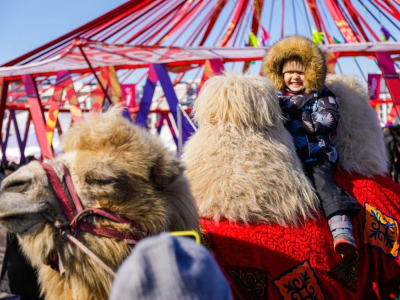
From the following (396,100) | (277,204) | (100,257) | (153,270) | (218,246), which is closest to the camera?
(153,270)

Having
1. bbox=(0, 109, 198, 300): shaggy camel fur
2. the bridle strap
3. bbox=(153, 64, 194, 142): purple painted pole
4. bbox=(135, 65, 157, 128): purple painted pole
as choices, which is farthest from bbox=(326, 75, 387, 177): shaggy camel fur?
bbox=(135, 65, 157, 128): purple painted pole

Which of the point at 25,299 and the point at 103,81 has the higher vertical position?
the point at 103,81

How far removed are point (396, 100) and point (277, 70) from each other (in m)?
3.86

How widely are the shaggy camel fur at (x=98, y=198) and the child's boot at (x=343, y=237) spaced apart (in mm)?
610

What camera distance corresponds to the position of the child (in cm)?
166

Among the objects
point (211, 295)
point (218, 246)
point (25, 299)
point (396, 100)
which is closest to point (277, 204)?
point (218, 246)

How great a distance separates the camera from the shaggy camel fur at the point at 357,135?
2.03 m

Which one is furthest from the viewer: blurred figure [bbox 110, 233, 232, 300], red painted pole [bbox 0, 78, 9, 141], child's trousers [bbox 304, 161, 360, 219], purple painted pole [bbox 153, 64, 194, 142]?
red painted pole [bbox 0, 78, 9, 141]

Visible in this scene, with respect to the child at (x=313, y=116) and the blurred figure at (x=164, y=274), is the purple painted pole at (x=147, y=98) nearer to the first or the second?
the child at (x=313, y=116)

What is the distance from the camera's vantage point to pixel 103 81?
21.0 feet

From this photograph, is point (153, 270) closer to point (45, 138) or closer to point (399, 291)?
point (399, 291)

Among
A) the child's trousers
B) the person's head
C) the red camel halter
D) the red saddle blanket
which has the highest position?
the person's head

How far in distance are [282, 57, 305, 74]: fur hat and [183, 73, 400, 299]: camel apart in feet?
1.25

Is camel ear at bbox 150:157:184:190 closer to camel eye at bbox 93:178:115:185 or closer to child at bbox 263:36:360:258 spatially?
camel eye at bbox 93:178:115:185
